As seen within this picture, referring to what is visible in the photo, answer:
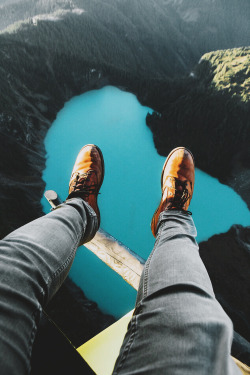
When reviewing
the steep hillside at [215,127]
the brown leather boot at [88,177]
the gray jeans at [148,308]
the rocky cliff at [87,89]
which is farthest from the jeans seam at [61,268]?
the steep hillside at [215,127]

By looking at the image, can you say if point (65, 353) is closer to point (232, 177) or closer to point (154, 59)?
point (232, 177)

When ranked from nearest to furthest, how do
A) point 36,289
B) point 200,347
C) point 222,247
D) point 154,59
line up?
point 200,347 → point 36,289 → point 222,247 → point 154,59

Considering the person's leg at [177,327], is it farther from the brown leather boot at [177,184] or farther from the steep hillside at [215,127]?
the steep hillside at [215,127]

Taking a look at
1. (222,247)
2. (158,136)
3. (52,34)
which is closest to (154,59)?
(52,34)

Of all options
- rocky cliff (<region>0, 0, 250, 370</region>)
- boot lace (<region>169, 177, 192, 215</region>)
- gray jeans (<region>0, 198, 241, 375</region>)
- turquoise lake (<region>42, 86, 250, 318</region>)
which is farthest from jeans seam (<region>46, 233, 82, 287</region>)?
rocky cliff (<region>0, 0, 250, 370</region>)

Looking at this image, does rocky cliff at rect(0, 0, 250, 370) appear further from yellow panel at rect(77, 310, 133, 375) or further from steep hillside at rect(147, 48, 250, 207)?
yellow panel at rect(77, 310, 133, 375)

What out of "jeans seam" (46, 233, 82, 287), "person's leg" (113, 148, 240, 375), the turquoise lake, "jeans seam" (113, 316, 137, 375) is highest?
"person's leg" (113, 148, 240, 375)
